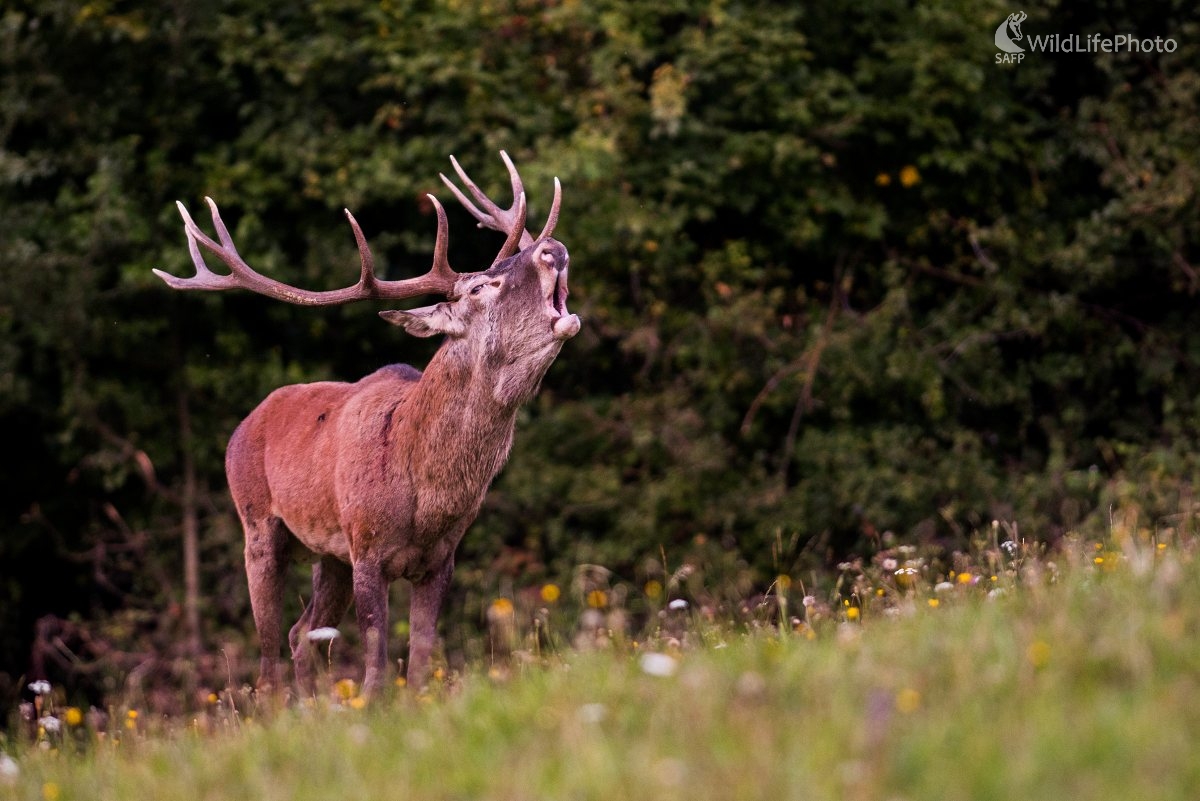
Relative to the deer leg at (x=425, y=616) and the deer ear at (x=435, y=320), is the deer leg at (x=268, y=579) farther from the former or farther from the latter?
the deer ear at (x=435, y=320)

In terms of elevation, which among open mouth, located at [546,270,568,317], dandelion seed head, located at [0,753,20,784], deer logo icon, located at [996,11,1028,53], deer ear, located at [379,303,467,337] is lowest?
dandelion seed head, located at [0,753,20,784]

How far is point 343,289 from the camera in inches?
281

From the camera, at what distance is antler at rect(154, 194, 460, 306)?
674 cm

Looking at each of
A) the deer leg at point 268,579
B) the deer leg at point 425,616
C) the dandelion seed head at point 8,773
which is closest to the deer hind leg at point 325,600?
the deer leg at point 268,579

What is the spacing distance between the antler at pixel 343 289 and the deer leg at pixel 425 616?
1.10 meters

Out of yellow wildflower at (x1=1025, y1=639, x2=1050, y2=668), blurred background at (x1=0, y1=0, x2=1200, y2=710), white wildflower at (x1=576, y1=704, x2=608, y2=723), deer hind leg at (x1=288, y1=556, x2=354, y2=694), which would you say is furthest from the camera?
blurred background at (x1=0, y1=0, x2=1200, y2=710)

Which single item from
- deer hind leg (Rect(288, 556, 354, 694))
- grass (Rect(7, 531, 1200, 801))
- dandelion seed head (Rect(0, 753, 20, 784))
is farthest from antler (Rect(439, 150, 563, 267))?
dandelion seed head (Rect(0, 753, 20, 784))

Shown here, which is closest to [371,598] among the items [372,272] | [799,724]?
[372,272]

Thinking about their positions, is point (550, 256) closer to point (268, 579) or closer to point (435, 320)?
point (435, 320)

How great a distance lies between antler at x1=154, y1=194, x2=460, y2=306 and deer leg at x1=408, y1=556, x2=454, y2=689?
1102 millimetres

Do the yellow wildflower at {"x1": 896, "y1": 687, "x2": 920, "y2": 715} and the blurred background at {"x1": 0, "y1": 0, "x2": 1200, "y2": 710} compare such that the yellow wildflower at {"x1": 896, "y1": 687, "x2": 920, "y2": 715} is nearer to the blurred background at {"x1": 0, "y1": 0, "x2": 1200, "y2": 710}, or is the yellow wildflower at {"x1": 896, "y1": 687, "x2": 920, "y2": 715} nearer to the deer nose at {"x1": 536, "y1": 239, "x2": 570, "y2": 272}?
the deer nose at {"x1": 536, "y1": 239, "x2": 570, "y2": 272}

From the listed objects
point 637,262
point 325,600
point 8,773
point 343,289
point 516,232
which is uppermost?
point 516,232

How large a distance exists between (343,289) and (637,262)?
582 centimetres

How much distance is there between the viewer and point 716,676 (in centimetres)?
397
